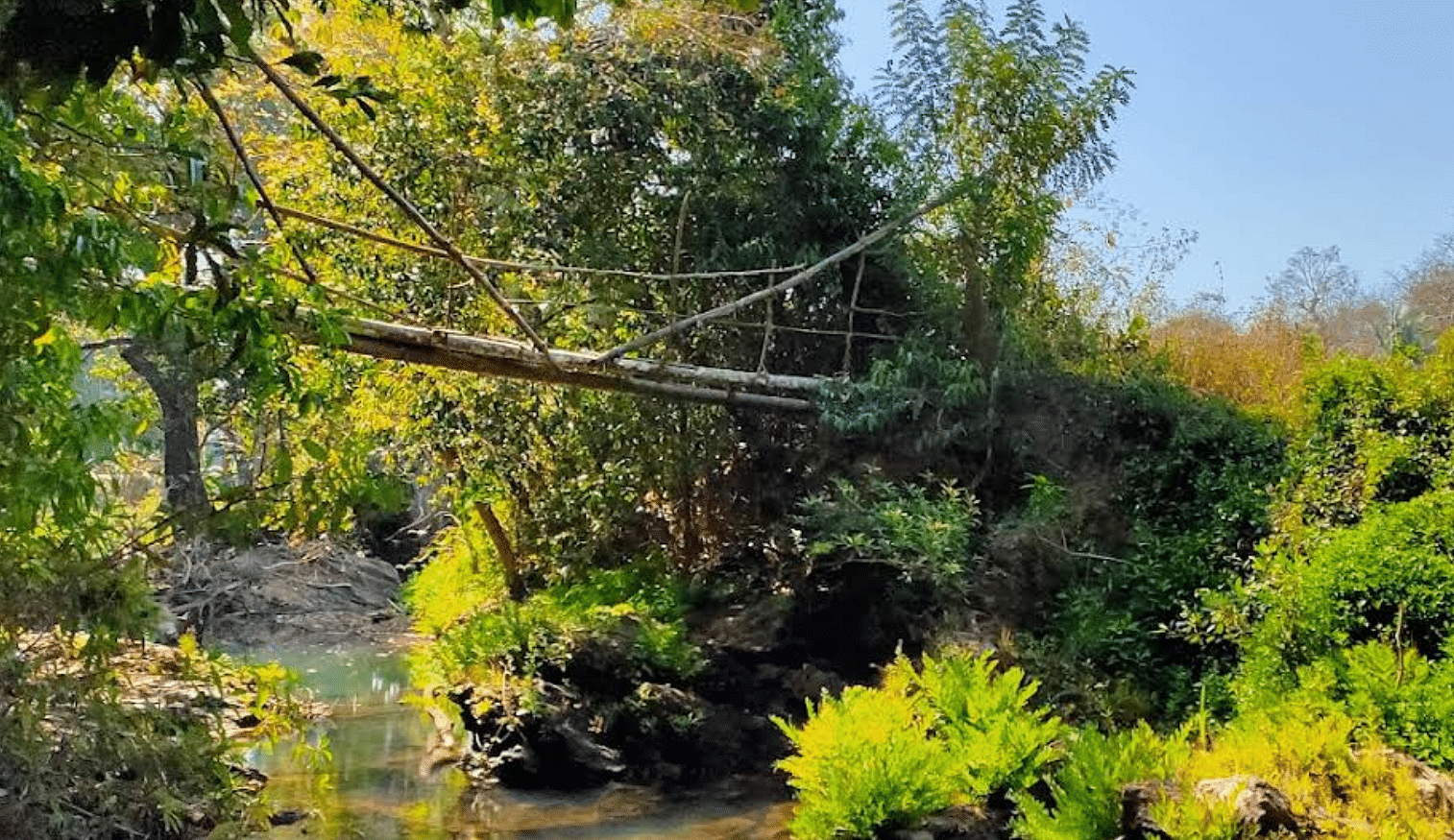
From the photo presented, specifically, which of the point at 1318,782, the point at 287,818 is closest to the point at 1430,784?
the point at 1318,782

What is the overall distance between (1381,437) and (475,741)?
240 inches

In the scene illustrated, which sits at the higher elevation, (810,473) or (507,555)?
(810,473)

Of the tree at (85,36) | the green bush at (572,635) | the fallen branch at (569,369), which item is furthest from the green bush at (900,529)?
the tree at (85,36)

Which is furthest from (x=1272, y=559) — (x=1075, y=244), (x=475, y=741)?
(x=475, y=741)

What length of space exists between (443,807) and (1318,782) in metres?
4.96

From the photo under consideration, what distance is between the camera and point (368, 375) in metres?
9.76

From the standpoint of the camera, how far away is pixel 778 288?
7938 millimetres

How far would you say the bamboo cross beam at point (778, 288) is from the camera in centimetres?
759

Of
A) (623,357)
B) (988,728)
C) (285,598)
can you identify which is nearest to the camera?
(988,728)

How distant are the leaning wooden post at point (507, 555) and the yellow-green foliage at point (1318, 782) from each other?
292 inches

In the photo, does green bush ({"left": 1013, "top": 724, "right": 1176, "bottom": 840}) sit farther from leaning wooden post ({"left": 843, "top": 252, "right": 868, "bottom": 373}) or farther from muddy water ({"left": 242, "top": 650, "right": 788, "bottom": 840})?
leaning wooden post ({"left": 843, "top": 252, "right": 868, "bottom": 373})

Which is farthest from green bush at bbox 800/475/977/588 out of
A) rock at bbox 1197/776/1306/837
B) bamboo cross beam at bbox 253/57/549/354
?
bamboo cross beam at bbox 253/57/549/354

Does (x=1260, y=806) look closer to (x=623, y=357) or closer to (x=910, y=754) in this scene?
(x=910, y=754)

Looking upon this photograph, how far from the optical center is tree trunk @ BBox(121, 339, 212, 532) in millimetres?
3914
